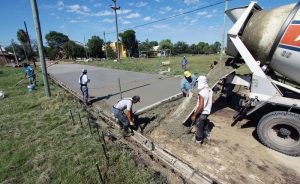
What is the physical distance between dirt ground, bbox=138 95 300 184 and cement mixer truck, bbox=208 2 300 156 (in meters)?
0.47

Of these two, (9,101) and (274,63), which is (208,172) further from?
(9,101)

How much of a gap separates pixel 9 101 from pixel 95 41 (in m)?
62.4

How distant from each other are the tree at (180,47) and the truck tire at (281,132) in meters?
95.1

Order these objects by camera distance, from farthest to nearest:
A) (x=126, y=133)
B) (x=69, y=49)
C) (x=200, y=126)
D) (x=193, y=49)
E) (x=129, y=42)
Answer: (x=193, y=49)
(x=129, y=42)
(x=69, y=49)
(x=126, y=133)
(x=200, y=126)

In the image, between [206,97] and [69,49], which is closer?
[206,97]

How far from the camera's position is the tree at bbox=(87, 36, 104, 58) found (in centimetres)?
6723

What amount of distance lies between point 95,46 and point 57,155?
223 feet

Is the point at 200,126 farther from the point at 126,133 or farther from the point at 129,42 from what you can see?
the point at 129,42

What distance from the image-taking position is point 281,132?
175 inches

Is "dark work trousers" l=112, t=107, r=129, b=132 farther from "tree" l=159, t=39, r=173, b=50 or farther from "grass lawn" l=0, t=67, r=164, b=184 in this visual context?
"tree" l=159, t=39, r=173, b=50

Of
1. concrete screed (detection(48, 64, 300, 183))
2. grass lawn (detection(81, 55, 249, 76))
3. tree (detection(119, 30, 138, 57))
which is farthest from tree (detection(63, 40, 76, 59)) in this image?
concrete screed (detection(48, 64, 300, 183))

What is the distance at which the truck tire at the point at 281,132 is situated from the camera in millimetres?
4281

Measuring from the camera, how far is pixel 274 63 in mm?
4766

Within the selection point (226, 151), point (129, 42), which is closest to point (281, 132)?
point (226, 151)
